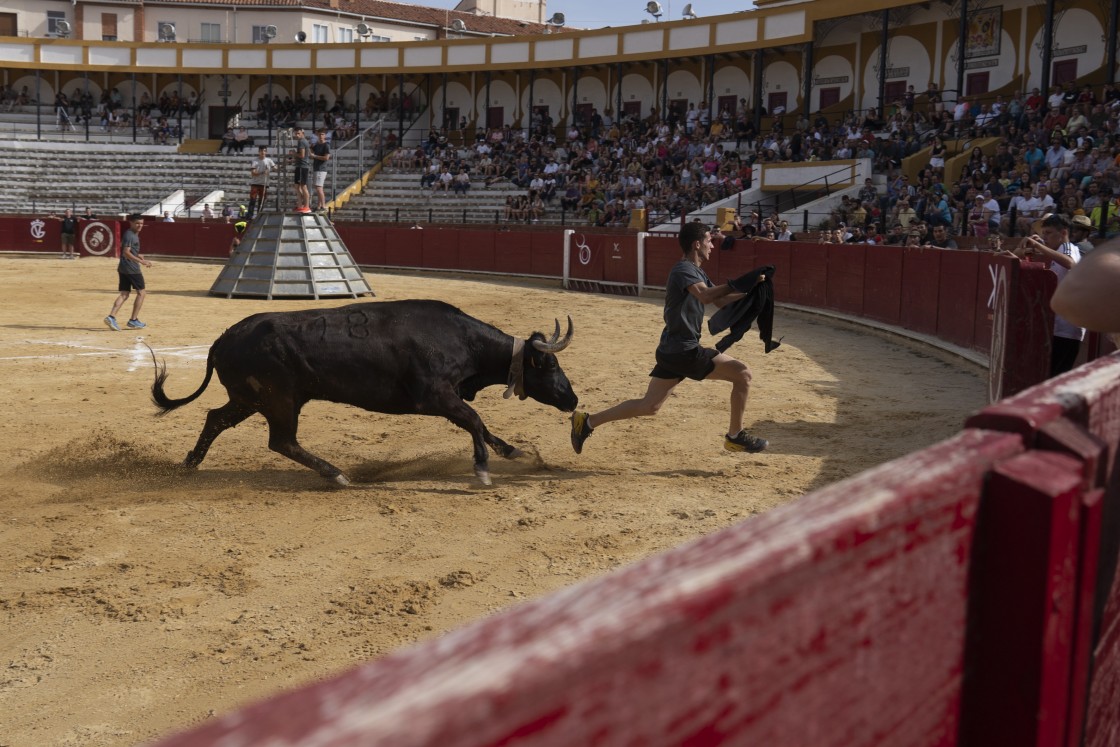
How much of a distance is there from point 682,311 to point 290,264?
517 inches

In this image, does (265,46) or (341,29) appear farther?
(341,29)

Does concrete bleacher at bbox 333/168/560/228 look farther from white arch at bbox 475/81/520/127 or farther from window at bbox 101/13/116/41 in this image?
window at bbox 101/13/116/41

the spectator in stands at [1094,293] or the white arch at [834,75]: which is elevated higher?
the white arch at [834,75]

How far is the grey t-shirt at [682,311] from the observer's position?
710 cm

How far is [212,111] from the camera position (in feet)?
161

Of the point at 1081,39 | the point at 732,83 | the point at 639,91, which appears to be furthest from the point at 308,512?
the point at 639,91

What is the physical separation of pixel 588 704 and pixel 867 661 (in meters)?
0.47

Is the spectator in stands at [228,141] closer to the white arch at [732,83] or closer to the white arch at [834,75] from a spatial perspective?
the white arch at [732,83]

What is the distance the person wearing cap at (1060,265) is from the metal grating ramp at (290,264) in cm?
1340

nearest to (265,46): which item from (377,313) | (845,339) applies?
(845,339)

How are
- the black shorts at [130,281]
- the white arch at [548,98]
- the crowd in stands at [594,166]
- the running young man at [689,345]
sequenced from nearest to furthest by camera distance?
the running young man at [689,345], the black shorts at [130,281], the crowd in stands at [594,166], the white arch at [548,98]

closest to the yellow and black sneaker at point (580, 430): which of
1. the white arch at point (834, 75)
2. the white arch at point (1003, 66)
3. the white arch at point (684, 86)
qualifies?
the white arch at point (1003, 66)

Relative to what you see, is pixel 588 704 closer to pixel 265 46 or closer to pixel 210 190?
pixel 210 190

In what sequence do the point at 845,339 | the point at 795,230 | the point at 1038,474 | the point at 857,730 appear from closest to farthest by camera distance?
1. the point at 857,730
2. the point at 1038,474
3. the point at 845,339
4. the point at 795,230
